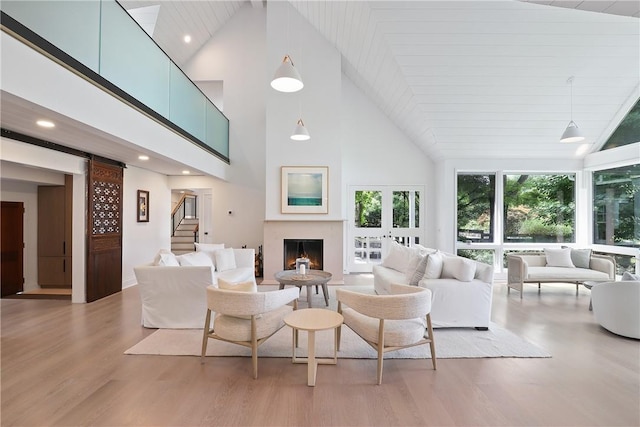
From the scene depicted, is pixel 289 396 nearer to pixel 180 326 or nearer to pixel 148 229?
pixel 180 326

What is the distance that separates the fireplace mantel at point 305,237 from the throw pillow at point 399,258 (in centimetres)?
139

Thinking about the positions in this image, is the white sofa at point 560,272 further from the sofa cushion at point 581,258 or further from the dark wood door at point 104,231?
the dark wood door at point 104,231

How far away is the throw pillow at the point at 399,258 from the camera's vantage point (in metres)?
5.00

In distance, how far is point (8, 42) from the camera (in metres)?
2.16

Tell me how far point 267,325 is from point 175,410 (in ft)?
3.06

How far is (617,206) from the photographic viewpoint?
6.15 m

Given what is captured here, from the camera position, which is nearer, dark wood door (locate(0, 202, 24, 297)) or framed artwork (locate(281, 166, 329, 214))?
dark wood door (locate(0, 202, 24, 297))

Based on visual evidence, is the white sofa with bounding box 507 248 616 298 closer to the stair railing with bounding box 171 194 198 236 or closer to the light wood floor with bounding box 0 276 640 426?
the light wood floor with bounding box 0 276 640 426

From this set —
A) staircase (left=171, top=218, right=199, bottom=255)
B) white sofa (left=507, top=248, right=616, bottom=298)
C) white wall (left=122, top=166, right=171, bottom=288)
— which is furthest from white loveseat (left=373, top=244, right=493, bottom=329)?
staircase (left=171, top=218, right=199, bottom=255)

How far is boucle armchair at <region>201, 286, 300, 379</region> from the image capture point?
2715 mm

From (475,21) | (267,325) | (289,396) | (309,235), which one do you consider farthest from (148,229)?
(475,21)

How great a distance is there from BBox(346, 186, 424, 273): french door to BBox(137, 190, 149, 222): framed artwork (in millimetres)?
4487

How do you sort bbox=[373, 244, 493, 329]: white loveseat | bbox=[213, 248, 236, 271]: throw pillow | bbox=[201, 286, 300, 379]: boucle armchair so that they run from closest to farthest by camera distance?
1. bbox=[201, 286, 300, 379]: boucle armchair
2. bbox=[373, 244, 493, 329]: white loveseat
3. bbox=[213, 248, 236, 271]: throw pillow

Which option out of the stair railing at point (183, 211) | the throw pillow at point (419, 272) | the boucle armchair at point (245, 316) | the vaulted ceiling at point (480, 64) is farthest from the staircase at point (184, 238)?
the throw pillow at point (419, 272)
